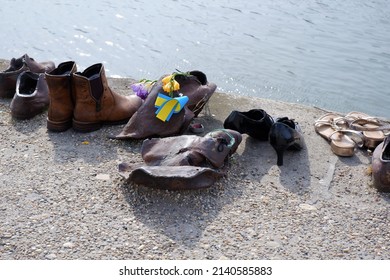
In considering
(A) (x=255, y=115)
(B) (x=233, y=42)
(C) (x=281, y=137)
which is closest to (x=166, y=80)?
(A) (x=255, y=115)

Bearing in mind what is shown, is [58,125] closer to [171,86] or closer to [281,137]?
[171,86]

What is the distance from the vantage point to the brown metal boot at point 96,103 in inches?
157

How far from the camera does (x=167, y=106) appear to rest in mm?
3994

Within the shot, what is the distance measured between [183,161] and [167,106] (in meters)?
0.74

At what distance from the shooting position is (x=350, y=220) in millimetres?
3203

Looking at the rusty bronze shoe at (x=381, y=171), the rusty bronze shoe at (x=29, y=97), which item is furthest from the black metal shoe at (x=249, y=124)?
the rusty bronze shoe at (x=29, y=97)

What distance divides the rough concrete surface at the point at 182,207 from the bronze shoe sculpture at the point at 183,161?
85 mm

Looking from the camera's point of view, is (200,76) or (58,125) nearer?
(58,125)

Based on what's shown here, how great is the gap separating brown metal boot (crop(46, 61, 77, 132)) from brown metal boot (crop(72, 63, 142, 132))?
63 mm

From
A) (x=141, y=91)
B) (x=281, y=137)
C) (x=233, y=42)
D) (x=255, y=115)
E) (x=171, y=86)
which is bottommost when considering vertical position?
(x=233, y=42)

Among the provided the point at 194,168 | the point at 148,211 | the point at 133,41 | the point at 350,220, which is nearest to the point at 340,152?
the point at 350,220

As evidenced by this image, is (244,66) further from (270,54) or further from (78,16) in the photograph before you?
(78,16)

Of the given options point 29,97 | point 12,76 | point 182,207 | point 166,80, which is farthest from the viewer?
point 12,76
